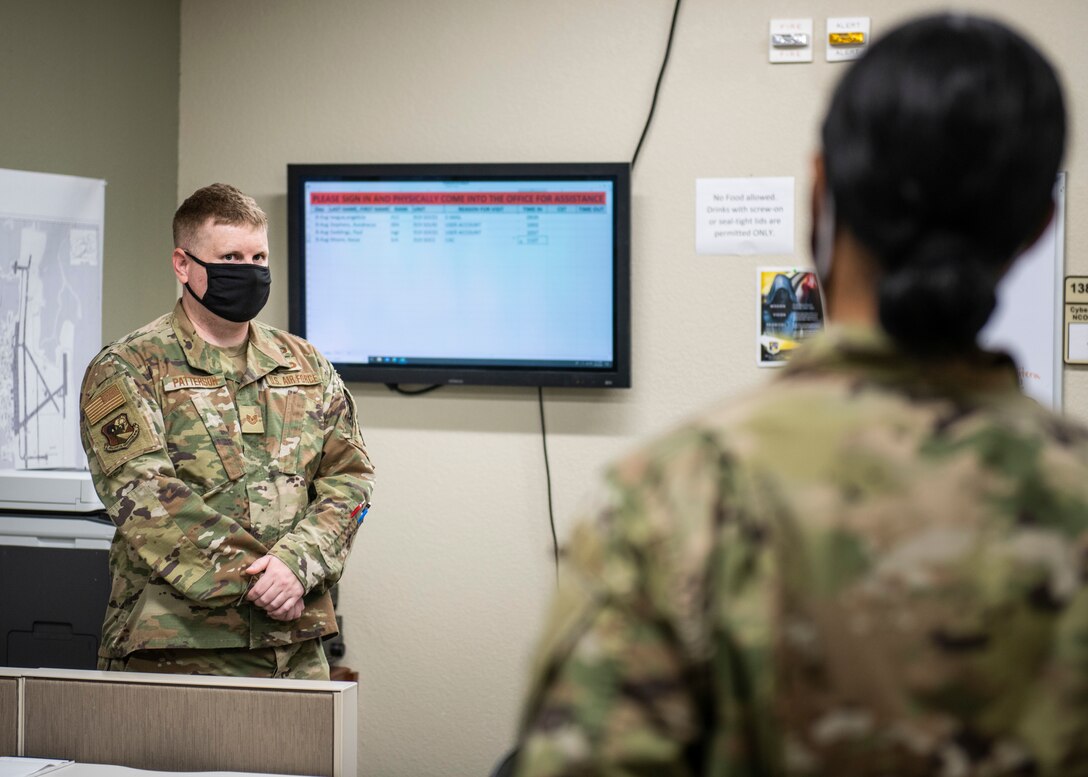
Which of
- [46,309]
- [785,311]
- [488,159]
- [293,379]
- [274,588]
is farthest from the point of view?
[488,159]

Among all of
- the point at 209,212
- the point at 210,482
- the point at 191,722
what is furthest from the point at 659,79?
the point at 191,722

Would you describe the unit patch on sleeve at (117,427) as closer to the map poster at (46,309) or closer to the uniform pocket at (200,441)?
the uniform pocket at (200,441)

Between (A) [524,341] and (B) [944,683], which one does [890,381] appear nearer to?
(B) [944,683]

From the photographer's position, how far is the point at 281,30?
9.92ft

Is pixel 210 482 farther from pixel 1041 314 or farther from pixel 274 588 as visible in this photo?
pixel 1041 314

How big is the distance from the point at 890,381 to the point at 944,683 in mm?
174

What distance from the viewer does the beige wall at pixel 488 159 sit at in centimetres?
279

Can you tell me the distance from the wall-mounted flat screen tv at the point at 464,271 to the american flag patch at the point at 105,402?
982 mm

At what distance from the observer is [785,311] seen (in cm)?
278

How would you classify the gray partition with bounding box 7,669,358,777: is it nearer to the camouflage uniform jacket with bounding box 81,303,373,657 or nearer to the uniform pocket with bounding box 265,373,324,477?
the camouflage uniform jacket with bounding box 81,303,373,657

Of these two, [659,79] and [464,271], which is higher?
[659,79]

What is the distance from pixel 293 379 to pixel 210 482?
0.27m

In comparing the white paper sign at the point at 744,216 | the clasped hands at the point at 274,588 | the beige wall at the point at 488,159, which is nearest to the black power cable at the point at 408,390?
the beige wall at the point at 488,159

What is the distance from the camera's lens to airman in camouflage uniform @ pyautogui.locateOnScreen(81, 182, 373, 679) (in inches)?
74.3
